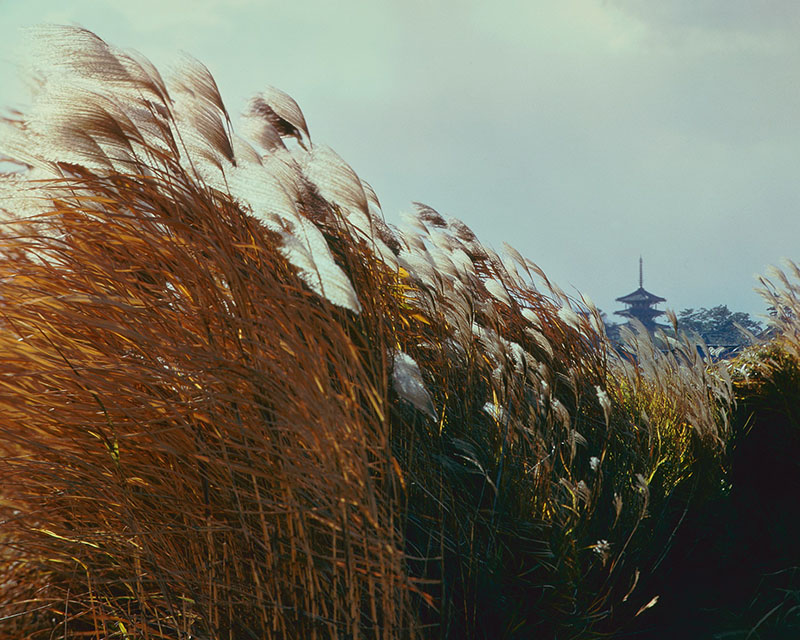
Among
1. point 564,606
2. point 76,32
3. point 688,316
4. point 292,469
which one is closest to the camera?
point 292,469

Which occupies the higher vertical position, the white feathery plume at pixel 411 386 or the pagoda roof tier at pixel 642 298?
the pagoda roof tier at pixel 642 298

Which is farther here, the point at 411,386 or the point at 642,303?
the point at 642,303

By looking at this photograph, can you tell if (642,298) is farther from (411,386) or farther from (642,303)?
(411,386)

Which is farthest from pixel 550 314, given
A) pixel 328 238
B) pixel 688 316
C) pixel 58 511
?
pixel 688 316

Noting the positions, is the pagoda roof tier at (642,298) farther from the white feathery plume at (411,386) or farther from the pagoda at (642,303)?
the white feathery plume at (411,386)

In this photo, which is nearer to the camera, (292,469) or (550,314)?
(292,469)

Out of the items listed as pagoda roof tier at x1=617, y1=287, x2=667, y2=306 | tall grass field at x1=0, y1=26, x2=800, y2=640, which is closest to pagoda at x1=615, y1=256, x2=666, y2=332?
pagoda roof tier at x1=617, y1=287, x2=667, y2=306

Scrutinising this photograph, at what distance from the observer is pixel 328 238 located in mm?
2414

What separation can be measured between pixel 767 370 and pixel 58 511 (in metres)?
4.29

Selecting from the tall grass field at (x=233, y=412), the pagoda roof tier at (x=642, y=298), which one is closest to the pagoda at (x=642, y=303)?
the pagoda roof tier at (x=642, y=298)

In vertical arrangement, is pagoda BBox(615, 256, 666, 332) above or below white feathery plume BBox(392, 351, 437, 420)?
above

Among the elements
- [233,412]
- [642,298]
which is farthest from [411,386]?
[642,298]

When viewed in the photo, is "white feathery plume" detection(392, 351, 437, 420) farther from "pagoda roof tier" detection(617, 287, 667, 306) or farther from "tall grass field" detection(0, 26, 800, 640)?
"pagoda roof tier" detection(617, 287, 667, 306)

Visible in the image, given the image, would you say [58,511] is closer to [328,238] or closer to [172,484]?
[172,484]
